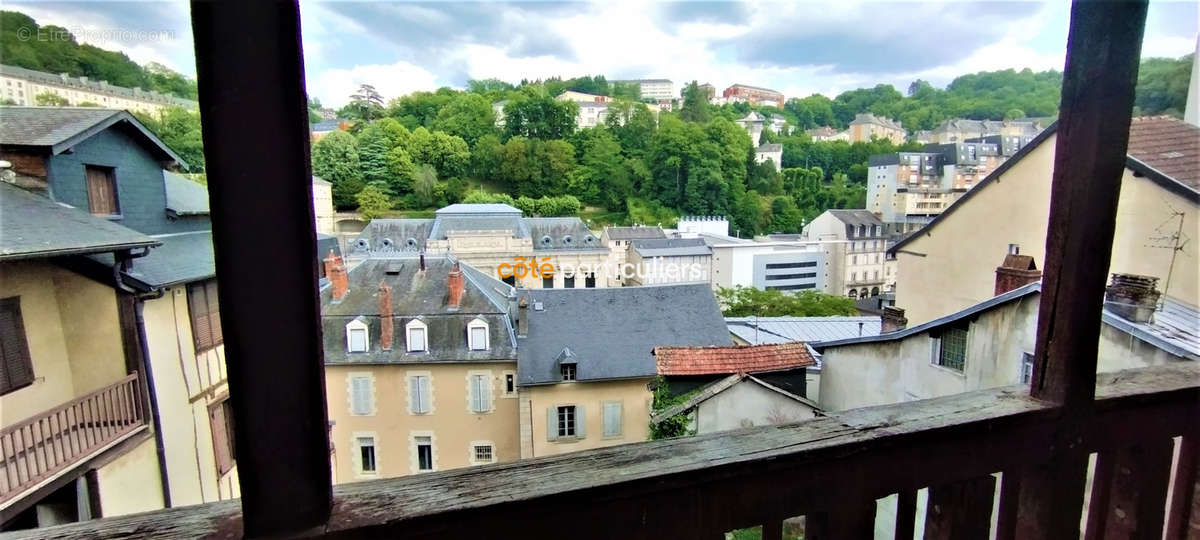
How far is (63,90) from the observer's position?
3.03m

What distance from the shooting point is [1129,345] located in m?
2.57

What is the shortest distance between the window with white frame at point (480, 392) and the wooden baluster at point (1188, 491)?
327 inches

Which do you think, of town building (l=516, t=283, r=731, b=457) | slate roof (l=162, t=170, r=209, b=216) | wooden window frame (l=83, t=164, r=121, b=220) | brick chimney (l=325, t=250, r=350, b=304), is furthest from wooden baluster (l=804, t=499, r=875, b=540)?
brick chimney (l=325, t=250, r=350, b=304)

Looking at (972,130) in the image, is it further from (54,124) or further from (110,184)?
(54,124)

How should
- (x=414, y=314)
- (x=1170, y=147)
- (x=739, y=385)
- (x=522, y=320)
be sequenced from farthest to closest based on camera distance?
1. (x=522, y=320)
2. (x=414, y=314)
3. (x=739, y=385)
4. (x=1170, y=147)

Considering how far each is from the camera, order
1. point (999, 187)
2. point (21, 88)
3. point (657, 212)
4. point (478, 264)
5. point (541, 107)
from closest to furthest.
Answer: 1. point (21, 88)
2. point (999, 187)
3. point (478, 264)
4. point (657, 212)
5. point (541, 107)

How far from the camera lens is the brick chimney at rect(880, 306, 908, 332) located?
557 centimetres

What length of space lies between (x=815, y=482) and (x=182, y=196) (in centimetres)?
526

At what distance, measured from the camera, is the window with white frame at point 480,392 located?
853cm

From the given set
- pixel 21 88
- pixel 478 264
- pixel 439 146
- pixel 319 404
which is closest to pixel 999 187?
pixel 319 404

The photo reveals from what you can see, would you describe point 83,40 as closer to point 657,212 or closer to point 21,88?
point 21,88

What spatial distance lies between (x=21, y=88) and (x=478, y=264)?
1778 cm

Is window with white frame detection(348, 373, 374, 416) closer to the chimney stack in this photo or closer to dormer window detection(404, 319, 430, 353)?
dormer window detection(404, 319, 430, 353)

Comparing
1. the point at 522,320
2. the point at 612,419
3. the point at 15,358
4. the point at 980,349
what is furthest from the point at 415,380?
the point at 980,349
